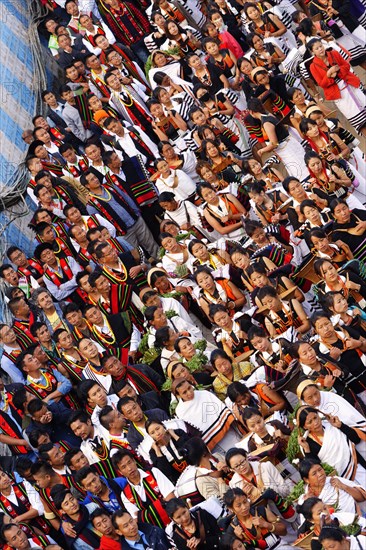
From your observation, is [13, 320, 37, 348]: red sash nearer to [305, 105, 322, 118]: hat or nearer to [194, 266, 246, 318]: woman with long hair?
[194, 266, 246, 318]: woman with long hair

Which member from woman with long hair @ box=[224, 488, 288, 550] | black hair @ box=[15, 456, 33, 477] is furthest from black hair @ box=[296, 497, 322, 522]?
black hair @ box=[15, 456, 33, 477]

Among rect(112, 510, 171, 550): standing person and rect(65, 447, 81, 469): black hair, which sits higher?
rect(65, 447, 81, 469): black hair

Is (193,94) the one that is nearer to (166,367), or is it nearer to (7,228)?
(7,228)

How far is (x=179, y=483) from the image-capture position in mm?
10531

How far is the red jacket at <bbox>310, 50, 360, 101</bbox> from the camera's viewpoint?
45.4 feet

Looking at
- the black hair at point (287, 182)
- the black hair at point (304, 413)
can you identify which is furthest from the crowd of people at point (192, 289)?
the black hair at point (287, 182)

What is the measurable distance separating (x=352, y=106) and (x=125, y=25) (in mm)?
4408

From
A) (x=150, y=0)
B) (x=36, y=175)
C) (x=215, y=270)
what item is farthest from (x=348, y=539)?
(x=150, y=0)

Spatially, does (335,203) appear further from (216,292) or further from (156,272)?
(156,272)

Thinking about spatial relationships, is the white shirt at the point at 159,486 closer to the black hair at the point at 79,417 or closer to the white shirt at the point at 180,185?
the black hair at the point at 79,417

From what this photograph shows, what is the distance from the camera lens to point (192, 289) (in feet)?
41.9

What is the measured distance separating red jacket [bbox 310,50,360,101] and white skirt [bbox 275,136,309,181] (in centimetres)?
59

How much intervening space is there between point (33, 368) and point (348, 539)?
4.48 meters

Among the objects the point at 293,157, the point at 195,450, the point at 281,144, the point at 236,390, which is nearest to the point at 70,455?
the point at 195,450
